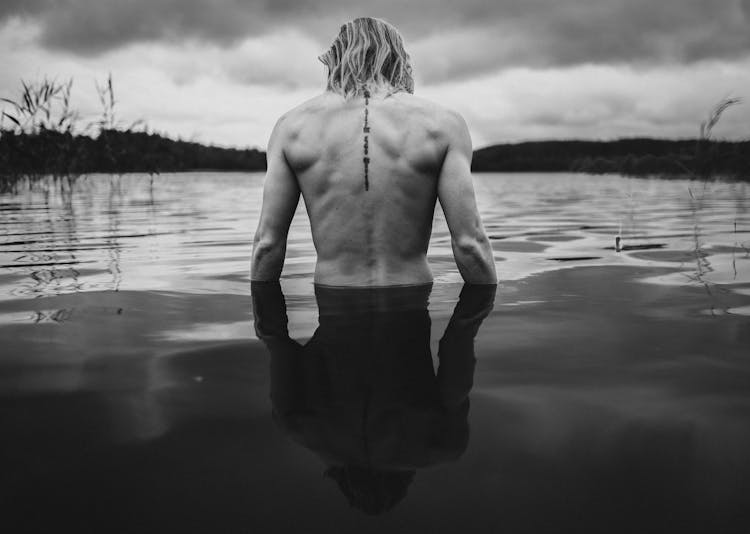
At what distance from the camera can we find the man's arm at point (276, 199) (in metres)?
3.22

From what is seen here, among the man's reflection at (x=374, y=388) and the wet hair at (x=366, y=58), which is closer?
the man's reflection at (x=374, y=388)

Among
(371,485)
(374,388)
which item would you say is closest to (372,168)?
(374,388)

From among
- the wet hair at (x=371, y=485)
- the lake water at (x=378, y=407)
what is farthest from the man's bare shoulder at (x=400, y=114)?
the wet hair at (x=371, y=485)

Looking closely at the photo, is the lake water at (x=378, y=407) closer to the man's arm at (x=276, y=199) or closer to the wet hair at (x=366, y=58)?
the man's arm at (x=276, y=199)

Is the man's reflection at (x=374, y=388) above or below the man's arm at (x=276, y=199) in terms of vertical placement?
below

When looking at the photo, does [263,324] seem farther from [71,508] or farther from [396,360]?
[71,508]

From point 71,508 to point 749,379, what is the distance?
1978mm

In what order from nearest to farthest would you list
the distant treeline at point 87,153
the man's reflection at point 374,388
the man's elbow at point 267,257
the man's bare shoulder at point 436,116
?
the man's reflection at point 374,388 < the man's bare shoulder at point 436,116 < the man's elbow at point 267,257 < the distant treeline at point 87,153

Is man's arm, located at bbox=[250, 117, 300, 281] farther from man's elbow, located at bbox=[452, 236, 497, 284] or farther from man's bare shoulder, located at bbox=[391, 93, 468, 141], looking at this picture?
man's elbow, located at bbox=[452, 236, 497, 284]

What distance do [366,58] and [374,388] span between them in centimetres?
200

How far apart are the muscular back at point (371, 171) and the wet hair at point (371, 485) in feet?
6.18

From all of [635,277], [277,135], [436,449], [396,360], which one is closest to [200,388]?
[396,360]

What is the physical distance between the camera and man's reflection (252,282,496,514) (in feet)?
4.60

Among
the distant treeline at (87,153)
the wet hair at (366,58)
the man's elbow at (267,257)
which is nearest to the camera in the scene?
the wet hair at (366,58)
